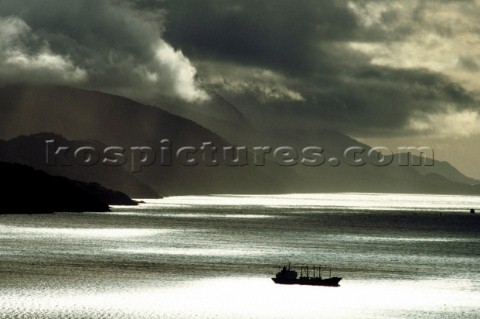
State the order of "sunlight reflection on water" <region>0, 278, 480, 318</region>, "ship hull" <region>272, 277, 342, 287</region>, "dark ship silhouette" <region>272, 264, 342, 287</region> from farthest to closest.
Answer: "dark ship silhouette" <region>272, 264, 342, 287</region>, "ship hull" <region>272, 277, 342, 287</region>, "sunlight reflection on water" <region>0, 278, 480, 318</region>

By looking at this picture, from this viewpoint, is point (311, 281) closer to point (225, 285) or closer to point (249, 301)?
point (225, 285)

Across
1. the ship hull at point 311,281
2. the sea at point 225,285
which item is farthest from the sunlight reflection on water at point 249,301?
the ship hull at point 311,281

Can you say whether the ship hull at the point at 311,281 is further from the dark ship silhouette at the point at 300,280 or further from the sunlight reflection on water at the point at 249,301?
the sunlight reflection on water at the point at 249,301

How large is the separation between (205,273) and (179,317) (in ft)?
144

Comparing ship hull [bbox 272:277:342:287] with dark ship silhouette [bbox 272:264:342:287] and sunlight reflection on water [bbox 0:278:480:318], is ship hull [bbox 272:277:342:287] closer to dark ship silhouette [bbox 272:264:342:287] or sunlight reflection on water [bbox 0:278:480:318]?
dark ship silhouette [bbox 272:264:342:287]

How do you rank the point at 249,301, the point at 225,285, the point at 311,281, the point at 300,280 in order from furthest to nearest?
the point at 300,280 < the point at 311,281 < the point at 225,285 < the point at 249,301

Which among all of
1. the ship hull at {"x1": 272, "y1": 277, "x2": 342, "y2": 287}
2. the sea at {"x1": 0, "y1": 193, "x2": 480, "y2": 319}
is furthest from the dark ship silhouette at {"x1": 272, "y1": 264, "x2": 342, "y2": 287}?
the sea at {"x1": 0, "y1": 193, "x2": 480, "y2": 319}

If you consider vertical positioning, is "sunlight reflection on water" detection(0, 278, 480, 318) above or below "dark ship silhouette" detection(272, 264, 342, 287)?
below

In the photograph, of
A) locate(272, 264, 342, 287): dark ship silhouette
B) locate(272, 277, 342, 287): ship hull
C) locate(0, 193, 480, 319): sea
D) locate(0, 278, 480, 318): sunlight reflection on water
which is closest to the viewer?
locate(0, 278, 480, 318): sunlight reflection on water

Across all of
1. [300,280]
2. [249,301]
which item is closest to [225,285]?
[300,280]

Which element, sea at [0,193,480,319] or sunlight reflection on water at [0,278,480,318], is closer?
sunlight reflection on water at [0,278,480,318]

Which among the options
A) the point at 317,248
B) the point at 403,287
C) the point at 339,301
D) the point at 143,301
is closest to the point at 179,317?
the point at 143,301

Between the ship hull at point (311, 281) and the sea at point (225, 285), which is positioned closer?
the sea at point (225, 285)

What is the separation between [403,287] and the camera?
12538cm
